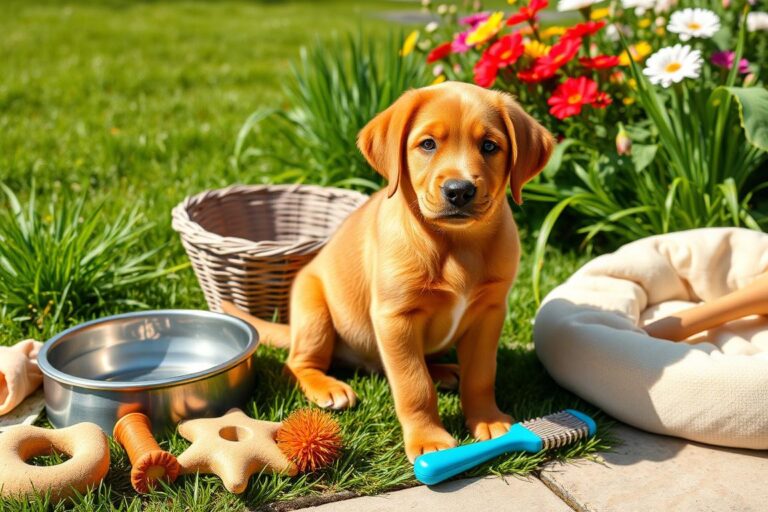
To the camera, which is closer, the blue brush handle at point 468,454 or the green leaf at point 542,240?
the blue brush handle at point 468,454

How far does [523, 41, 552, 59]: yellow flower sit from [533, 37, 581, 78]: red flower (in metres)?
0.10

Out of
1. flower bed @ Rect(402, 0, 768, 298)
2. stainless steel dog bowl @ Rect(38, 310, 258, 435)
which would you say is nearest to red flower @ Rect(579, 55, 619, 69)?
flower bed @ Rect(402, 0, 768, 298)

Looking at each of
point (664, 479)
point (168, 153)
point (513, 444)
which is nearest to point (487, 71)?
point (513, 444)

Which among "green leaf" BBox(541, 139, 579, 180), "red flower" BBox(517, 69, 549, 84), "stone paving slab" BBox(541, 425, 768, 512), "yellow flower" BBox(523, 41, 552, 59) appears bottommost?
"stone paving slab" BBox(541, 425, 768, 512)

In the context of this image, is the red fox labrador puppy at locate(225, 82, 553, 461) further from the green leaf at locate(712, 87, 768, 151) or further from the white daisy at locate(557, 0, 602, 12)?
the white daisy at locate(557, 0, 602, 12)

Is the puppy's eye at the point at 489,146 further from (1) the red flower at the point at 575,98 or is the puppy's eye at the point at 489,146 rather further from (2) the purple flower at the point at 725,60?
(2) the purple flower at the point at 725,60

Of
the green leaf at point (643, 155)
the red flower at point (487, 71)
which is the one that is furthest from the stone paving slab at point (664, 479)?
the red flower at point (487, 71)

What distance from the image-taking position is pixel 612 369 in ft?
8.95

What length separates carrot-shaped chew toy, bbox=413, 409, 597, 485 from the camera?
2350mm

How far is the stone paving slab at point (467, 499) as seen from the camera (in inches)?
90.0

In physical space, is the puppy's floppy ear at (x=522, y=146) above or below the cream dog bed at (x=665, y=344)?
above

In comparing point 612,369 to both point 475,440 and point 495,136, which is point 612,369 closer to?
point 475,440

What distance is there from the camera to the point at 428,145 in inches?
98.3

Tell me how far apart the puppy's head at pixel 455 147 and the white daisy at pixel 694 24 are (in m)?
1.47
